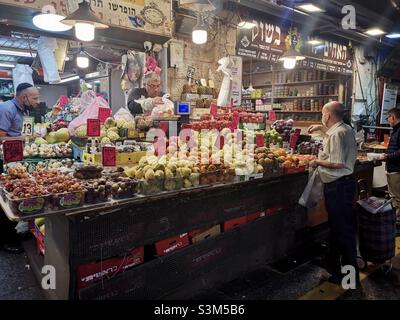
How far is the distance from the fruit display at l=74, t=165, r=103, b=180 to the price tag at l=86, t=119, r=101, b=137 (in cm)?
66

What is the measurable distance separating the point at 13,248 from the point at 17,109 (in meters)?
1.82

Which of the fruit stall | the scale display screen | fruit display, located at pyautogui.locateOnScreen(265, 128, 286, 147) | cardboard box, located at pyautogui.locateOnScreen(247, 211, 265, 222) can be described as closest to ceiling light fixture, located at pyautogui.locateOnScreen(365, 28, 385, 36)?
fruit display, located at pyautogui.locateOnScreen(265, 128, 286, 147)

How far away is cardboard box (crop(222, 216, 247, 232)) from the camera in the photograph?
3.53 meters

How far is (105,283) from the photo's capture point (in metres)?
2.57

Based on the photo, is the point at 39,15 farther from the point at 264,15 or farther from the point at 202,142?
the point at 264,15

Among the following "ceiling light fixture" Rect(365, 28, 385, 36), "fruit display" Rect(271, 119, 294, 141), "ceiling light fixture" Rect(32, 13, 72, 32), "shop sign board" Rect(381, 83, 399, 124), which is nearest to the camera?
"ceiling light fixture" Rect(32, 13, 72, 32)

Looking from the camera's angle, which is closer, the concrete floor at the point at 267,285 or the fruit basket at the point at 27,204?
the fruit basket at the point at 27,204

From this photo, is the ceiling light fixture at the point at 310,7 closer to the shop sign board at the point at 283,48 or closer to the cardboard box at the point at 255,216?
the shop sign board at the point at 283,48

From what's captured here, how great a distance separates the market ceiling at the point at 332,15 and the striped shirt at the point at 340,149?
3962 millimetres

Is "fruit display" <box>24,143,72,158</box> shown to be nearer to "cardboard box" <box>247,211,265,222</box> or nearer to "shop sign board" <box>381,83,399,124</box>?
"cardboard box" <box>247,211,265,222</box>

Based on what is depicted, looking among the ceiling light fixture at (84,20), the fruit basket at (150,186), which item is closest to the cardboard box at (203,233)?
the fruit basket at (150,186)

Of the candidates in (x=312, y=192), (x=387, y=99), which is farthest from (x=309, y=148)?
(x=387, y=99)

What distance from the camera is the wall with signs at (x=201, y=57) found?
6289 mm

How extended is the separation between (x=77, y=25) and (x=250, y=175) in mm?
2464
